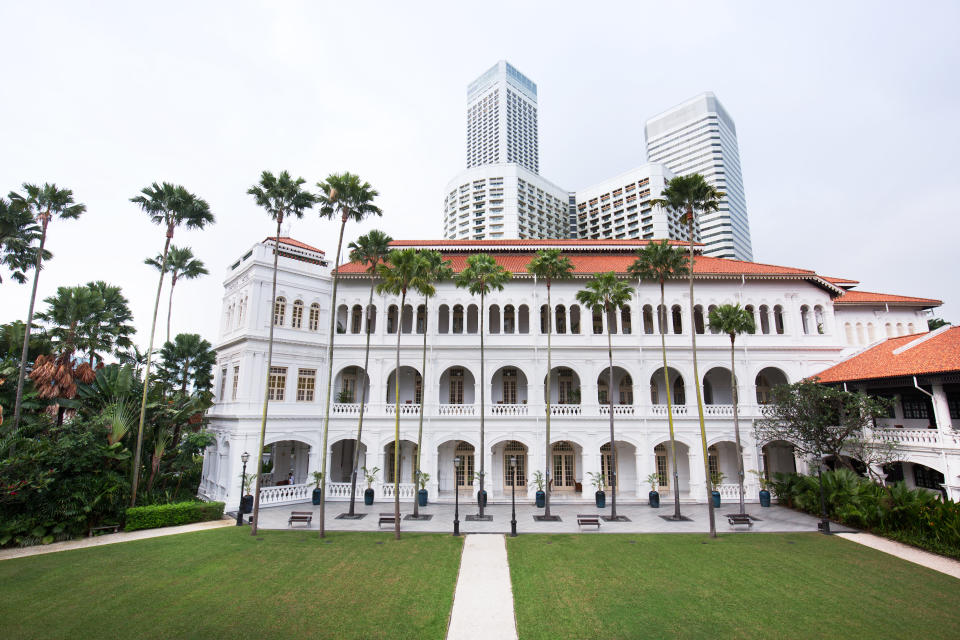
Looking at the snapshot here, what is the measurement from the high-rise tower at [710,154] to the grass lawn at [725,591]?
98275 mm

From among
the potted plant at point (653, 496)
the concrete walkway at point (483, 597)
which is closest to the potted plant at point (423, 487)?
the concrete walkway at point (483, 597)

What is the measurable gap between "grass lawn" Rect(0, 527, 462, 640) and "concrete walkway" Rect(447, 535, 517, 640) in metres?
0.37

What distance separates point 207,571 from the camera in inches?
541

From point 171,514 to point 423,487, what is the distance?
1264cm

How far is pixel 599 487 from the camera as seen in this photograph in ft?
83.9

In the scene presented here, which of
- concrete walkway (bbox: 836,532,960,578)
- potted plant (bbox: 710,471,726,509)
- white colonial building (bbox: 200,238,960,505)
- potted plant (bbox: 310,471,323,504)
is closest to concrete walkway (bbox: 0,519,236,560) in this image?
white colonial building (bbox: 200,238,960,505)

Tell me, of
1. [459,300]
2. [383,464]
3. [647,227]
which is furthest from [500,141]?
[383,464]

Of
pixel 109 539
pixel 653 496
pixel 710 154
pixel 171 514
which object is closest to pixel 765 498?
pixel 653 496

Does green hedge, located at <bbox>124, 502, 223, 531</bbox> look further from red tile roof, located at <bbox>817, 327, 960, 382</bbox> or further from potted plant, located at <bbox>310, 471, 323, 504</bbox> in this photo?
red tile roof, located at <bbox>817, 327, 960, 382</bbox>

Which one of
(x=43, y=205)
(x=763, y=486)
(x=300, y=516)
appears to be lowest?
(x=300, y=516)

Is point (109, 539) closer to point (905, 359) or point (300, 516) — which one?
point (300, 516)

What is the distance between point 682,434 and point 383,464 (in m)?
19.3

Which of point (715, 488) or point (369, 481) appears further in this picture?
point (715, 488)

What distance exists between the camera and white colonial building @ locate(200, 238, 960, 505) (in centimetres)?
2580
